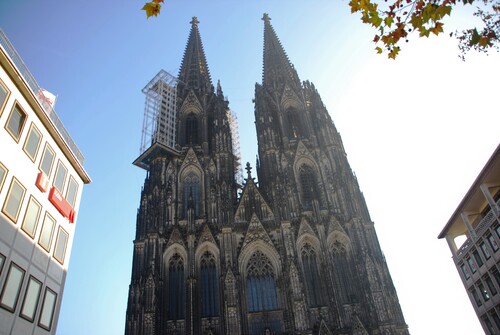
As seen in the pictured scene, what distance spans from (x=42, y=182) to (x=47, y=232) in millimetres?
2037

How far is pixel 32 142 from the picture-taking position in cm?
1708

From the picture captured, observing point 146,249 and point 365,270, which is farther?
point 146,249

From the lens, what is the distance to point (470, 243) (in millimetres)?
28781

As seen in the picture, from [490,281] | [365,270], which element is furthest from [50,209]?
[490,281]

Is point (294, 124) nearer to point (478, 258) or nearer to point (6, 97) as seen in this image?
point (478, 258)

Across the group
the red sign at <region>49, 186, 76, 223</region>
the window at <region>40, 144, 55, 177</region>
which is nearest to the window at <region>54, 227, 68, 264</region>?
the red sign at <region>49, 186, 76, 223</region>

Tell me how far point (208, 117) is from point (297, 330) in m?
20.2

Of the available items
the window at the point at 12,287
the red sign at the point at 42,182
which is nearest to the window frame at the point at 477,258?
the red sign at the point at 42,182

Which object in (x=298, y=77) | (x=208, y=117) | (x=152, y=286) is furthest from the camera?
(x=298, y=77)

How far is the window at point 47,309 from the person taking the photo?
16359 millimetres

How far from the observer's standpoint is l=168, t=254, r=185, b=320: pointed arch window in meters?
26.5

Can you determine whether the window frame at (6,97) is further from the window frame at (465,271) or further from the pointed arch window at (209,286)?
the window frame at (465,271)

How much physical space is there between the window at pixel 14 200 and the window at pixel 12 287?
170 cm

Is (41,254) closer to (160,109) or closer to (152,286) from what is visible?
(152,286)
